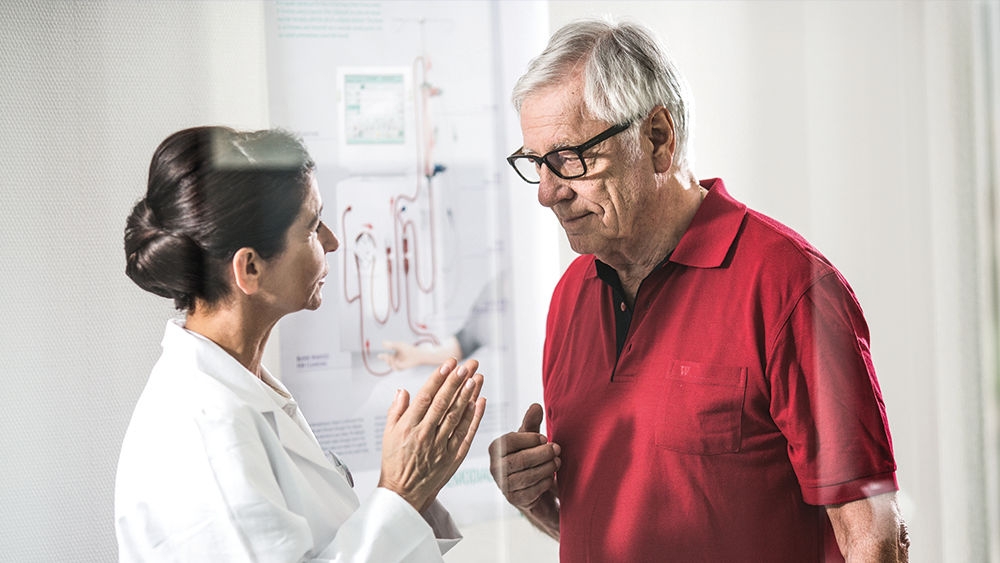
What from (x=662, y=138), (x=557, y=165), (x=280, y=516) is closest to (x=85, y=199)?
(x=280, y=516)

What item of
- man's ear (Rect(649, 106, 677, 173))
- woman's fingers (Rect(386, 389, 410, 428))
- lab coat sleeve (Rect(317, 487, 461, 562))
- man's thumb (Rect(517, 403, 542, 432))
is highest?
man's ear (Rect(649, 106, 677, 173))

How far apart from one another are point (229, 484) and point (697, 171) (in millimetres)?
590

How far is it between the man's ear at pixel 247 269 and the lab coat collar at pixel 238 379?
0.07 m

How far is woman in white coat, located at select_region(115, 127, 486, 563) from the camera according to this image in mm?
772

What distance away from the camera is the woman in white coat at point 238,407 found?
77 centimetres

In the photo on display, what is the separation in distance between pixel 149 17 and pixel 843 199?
30.2 inches

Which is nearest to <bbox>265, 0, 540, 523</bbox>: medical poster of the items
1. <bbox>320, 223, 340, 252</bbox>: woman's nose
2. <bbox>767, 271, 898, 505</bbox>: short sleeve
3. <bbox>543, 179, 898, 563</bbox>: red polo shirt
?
<bbox>320, 223, 340, 252</bbox>: woman's nose

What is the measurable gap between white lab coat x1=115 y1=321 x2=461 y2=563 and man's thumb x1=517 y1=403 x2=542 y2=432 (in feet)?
0.51

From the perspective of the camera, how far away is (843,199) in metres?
0.94

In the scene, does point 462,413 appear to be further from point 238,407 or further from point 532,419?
point 238,407

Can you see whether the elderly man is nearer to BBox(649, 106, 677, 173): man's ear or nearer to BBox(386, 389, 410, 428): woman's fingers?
BBox(649, 106, 677, 173): man's ear

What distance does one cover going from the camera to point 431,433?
0.83 metres

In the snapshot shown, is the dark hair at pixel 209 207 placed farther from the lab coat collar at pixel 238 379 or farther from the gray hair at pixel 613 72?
the gray hair at pixel 613 72

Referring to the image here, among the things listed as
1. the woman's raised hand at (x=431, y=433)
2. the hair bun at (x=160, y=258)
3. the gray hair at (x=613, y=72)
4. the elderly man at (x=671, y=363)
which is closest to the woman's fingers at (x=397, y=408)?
the woman's raised hand at (x=431, y=433)
